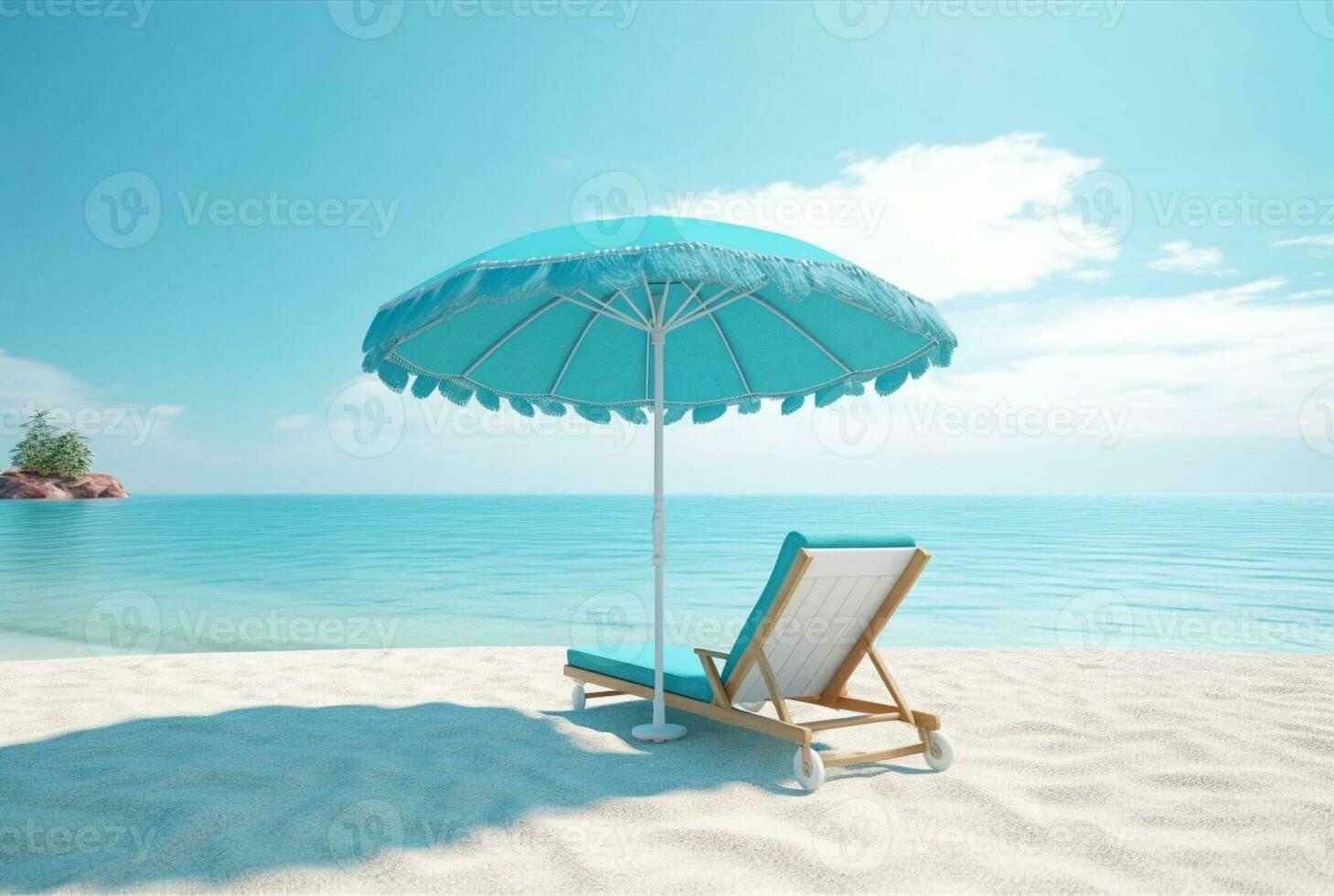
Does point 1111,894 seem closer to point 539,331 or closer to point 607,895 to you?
point 607,895

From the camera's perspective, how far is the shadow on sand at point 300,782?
105 inches

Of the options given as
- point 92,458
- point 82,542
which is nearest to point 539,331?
point 82,542

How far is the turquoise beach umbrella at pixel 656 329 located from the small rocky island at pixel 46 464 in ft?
239

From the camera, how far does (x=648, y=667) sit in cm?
447

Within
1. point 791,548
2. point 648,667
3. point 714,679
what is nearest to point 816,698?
point 714,679

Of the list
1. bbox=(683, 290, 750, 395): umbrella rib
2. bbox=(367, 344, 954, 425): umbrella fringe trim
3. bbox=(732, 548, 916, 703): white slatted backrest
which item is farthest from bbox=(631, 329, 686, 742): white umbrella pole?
bbox=(683, 290, 750, 395): umbrella rib

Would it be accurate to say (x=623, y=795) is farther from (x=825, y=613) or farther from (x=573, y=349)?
(x=573, y=349)

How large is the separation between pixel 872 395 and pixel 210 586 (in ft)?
53.6

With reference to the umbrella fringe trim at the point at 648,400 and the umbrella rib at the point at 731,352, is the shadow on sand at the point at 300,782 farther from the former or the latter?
the umbrella rib at the point at 731,352

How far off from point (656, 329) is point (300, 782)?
8.60 feet

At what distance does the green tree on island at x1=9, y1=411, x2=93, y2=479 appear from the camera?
63.9 m

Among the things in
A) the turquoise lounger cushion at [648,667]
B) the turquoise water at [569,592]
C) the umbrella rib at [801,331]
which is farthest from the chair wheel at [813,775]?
the turquoise water at [569,592]

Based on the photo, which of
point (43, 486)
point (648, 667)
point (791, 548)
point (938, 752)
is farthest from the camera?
point (43, 486)

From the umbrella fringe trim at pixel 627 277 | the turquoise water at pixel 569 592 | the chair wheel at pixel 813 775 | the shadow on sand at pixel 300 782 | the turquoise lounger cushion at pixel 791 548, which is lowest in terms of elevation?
the turquoise water at pixel 569 592
